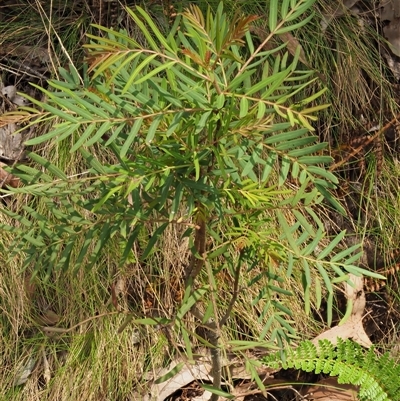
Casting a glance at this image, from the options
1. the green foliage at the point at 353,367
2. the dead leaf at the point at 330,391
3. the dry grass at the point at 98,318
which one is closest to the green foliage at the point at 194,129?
the green foliage at the point at 353,367

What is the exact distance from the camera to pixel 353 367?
2.16 metres

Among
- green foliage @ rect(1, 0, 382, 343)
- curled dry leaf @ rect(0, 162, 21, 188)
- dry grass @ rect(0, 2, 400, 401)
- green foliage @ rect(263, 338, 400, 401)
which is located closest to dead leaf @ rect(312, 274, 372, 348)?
dry grass @ rect(0, 2, 400, 401)

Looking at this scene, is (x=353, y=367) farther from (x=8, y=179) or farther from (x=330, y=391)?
(x=8, y=179)

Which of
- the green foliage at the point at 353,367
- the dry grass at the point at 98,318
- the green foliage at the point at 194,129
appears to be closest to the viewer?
the green foliage at the point at 194,129

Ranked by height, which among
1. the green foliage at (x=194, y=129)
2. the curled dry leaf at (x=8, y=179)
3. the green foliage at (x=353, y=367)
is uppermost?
the green foliage at (x=194, y=129)

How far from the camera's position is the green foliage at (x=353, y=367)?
2133 mm

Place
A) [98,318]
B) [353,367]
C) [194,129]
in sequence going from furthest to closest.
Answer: [98,318] < [353,367] < [194,129]

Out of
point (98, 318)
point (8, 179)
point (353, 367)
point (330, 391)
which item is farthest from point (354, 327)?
point (8, 179)

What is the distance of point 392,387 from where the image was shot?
2.14m

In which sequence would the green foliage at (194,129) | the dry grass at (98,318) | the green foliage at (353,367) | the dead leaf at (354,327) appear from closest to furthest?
the green foliage at (194,129), the green foliage at (353,367), the dry grass at (98,318), the dead leaf at (354,327)

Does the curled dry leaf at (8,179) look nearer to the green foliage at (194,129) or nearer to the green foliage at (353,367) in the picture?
the green foliage at (194,129)

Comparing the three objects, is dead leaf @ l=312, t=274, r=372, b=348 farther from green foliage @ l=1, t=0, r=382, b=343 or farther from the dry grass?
green foliage @ l=1, t=0, r=382, b=343

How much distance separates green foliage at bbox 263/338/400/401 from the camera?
2133 millimetres

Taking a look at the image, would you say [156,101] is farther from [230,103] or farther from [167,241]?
[167,241]
